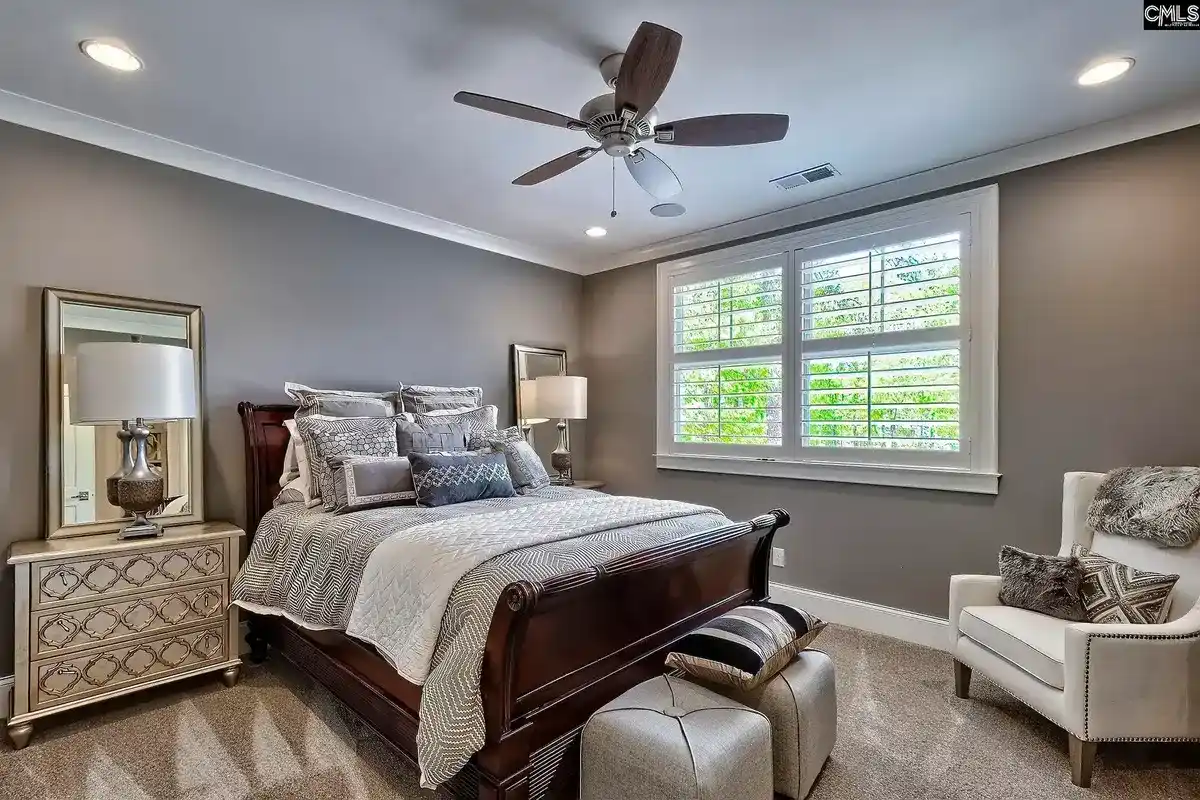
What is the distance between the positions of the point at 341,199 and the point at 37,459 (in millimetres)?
2022

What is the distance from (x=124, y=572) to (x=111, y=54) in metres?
2.08

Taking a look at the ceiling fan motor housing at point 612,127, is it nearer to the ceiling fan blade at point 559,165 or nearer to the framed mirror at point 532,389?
the ceiling fan blade at point 559,165

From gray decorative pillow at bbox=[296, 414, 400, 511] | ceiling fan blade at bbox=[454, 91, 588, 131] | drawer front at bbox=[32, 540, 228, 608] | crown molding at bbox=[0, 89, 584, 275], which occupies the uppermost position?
crown molding at bbox=[0, 89, 584, 275]

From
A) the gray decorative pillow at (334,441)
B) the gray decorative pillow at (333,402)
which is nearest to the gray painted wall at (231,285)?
the gray decorative pillow at (333,402)

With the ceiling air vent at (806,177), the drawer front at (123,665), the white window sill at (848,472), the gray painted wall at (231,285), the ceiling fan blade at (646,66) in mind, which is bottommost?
the drawer front at (123,665)

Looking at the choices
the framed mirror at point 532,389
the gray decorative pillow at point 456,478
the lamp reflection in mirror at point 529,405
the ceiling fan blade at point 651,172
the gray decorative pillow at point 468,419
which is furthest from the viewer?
the framed mirror at point 532,389

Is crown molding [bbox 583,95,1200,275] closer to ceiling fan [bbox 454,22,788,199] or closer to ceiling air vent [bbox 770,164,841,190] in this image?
ceiling air vent [bbox 770,164,841,190]

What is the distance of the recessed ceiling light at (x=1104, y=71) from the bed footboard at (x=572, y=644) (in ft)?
7.55

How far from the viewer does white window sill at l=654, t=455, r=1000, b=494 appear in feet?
10.2

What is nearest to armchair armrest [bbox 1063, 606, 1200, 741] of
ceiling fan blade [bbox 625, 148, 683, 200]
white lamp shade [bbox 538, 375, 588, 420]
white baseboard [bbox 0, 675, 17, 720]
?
ceiling fan blade [bbox 625, 148, 683, 200]

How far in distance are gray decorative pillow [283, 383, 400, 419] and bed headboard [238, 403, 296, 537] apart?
166 mm

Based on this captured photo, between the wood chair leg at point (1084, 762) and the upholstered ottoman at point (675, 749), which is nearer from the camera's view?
the upholstered ottoman at point (675, 749)

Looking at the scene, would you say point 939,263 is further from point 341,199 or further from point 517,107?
point 341,199

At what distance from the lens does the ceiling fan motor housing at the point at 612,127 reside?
2.08m
